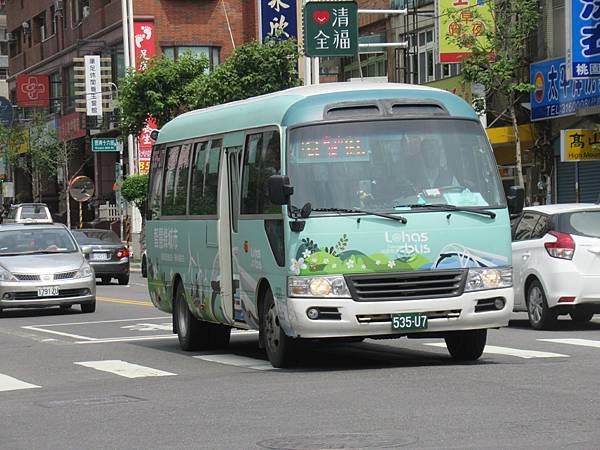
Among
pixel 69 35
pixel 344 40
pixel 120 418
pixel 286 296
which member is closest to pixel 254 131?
pixel 286 296

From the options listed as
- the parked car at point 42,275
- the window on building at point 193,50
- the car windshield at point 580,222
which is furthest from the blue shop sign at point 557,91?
the window on building at point 193,50

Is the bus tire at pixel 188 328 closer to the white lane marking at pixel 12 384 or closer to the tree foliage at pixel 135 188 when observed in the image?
the white lane marking at pixel 12 384

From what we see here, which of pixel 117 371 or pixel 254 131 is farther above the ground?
pixel 254 131

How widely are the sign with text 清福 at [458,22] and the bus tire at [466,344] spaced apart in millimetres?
21320

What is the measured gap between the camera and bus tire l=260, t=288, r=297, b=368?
15305 millimetres

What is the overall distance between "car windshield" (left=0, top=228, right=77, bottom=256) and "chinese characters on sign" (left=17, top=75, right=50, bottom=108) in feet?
171

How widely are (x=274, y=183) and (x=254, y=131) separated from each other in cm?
169

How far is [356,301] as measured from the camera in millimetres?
14742

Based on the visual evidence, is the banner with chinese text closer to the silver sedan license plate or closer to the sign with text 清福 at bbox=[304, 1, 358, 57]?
the sign with text 清福 at bbox=[304, 1, 358, 57]

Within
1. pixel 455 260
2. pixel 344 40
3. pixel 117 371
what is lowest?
pixel 117 371

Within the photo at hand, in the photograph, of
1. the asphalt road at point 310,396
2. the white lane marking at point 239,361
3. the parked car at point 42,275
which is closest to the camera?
the asphalt road at point 310,396

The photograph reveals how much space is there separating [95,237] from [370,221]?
1116 inches

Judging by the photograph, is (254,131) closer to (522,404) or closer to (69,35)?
(522,404)

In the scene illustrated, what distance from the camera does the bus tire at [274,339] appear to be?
1530cm
